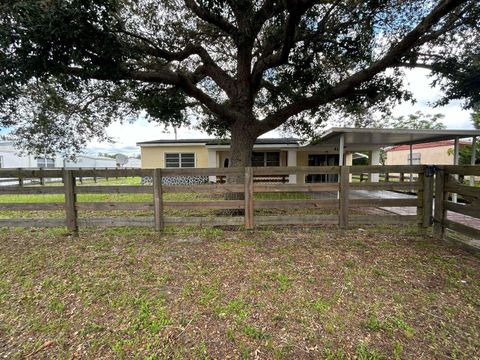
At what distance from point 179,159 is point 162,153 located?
46.5 inches

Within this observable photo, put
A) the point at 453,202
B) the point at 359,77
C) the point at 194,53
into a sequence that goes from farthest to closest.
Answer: the point at 194,53 < the point at 359,77 < the point at 453,202

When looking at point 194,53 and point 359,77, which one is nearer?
point 359,77

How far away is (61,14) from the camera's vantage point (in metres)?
3.39

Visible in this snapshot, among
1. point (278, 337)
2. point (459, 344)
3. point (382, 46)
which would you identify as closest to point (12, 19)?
point (278, 337)

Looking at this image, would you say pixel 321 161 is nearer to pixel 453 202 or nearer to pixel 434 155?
pixel 453 202

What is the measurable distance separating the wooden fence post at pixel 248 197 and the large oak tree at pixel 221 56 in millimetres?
1675

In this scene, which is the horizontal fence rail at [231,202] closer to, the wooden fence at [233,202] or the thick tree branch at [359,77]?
the wooden fence at [233,202]

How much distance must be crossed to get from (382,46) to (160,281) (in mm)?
7934

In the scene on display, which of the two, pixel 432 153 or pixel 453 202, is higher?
pixel 432 153

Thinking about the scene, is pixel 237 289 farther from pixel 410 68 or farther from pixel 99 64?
pixel 410 68

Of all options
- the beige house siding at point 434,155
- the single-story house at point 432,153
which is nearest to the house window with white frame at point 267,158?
the single-story house at point 432,153

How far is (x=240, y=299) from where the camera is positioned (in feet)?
8.95

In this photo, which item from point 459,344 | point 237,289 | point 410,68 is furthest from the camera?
point 410,68

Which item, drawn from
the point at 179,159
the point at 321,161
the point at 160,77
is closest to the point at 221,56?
the point at 160,77
